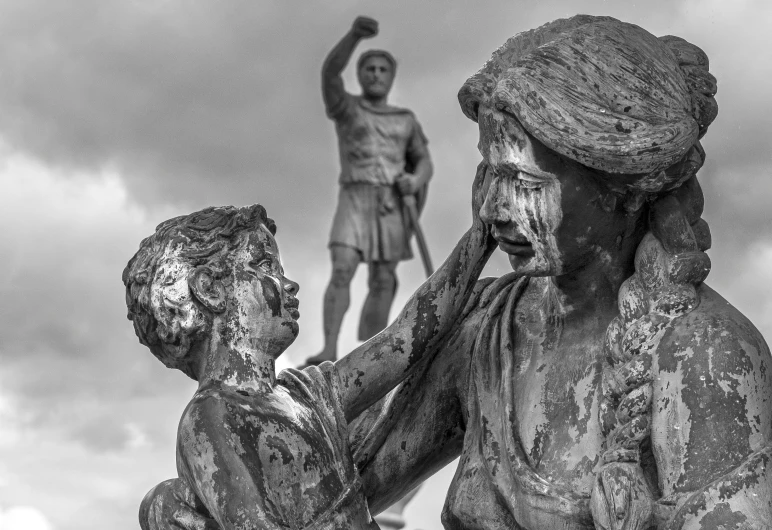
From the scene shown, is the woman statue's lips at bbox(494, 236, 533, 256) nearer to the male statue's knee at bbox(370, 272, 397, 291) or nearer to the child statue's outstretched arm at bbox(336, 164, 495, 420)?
the child statue's outstretched arm at bbox(336, 164, 495, 420)

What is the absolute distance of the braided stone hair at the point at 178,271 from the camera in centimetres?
333

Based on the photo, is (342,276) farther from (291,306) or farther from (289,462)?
(289,462)

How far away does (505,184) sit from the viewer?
3.33 metres

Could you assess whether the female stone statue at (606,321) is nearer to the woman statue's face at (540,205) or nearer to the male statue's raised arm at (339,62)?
the woman statue's face at (540,205)

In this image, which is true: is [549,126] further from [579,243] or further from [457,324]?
[457,324]

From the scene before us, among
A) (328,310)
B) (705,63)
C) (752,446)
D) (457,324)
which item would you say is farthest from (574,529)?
(328,310)

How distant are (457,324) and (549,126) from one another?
0.63m

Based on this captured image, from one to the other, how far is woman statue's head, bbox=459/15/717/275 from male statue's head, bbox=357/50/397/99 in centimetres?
1264

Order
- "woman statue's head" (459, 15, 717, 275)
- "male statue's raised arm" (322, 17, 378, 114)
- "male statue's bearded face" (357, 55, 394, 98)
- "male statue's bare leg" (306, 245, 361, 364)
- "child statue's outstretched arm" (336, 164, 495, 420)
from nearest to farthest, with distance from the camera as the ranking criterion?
1. "woman statue's head" (459, 15, 717, 275)
2. "child statue's outstretched arm" (336, 164, 495, 420)
3. "male statue's bare leg" (306, 245, 361, 364)
4. "male statue's raised arm" (322, 17, 378, 114)
5. "male statue's bearded face" (357, 55, 394, 98)

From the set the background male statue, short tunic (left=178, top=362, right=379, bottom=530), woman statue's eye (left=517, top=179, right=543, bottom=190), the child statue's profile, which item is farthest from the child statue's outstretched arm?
the background male statue

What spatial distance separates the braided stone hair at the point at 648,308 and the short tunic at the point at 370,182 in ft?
40.1

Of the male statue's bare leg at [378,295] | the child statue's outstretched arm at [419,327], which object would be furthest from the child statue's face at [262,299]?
the male statue's bare leg at [378,295]

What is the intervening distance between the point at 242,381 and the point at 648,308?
0.78 meters

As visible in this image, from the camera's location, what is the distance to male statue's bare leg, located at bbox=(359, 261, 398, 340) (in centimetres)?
1574
